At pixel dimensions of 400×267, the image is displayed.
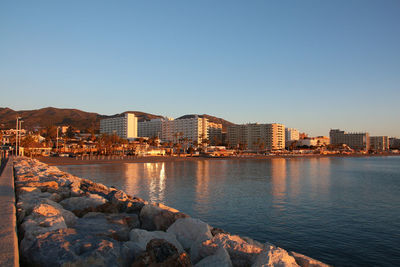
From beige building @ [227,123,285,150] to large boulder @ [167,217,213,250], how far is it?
172 metres

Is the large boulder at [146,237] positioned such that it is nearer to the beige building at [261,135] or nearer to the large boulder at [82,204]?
the large boulder at [82,204]

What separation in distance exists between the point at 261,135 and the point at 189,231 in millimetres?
184572

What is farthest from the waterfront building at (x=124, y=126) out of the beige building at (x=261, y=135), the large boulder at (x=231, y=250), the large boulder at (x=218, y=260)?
the large boulder at (x=218, y=260)

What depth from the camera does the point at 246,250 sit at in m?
5.32

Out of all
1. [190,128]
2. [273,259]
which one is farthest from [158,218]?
[190,128]

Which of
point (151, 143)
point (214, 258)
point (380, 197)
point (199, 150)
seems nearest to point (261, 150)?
point (199, 150)

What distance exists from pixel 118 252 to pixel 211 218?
11389mm

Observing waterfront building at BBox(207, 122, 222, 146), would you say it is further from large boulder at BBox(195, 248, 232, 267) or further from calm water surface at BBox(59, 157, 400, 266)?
large boulder at BBox(195, 248, 232, 267)

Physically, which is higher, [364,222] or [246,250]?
[246,250]

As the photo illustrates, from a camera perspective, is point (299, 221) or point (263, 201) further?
point (263, 201)

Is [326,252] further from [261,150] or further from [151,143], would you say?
[261,150]

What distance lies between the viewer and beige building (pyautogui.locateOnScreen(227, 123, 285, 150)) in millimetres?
183125

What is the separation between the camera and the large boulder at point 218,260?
15.1 ft

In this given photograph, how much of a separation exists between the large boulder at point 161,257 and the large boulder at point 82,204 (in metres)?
4.69
